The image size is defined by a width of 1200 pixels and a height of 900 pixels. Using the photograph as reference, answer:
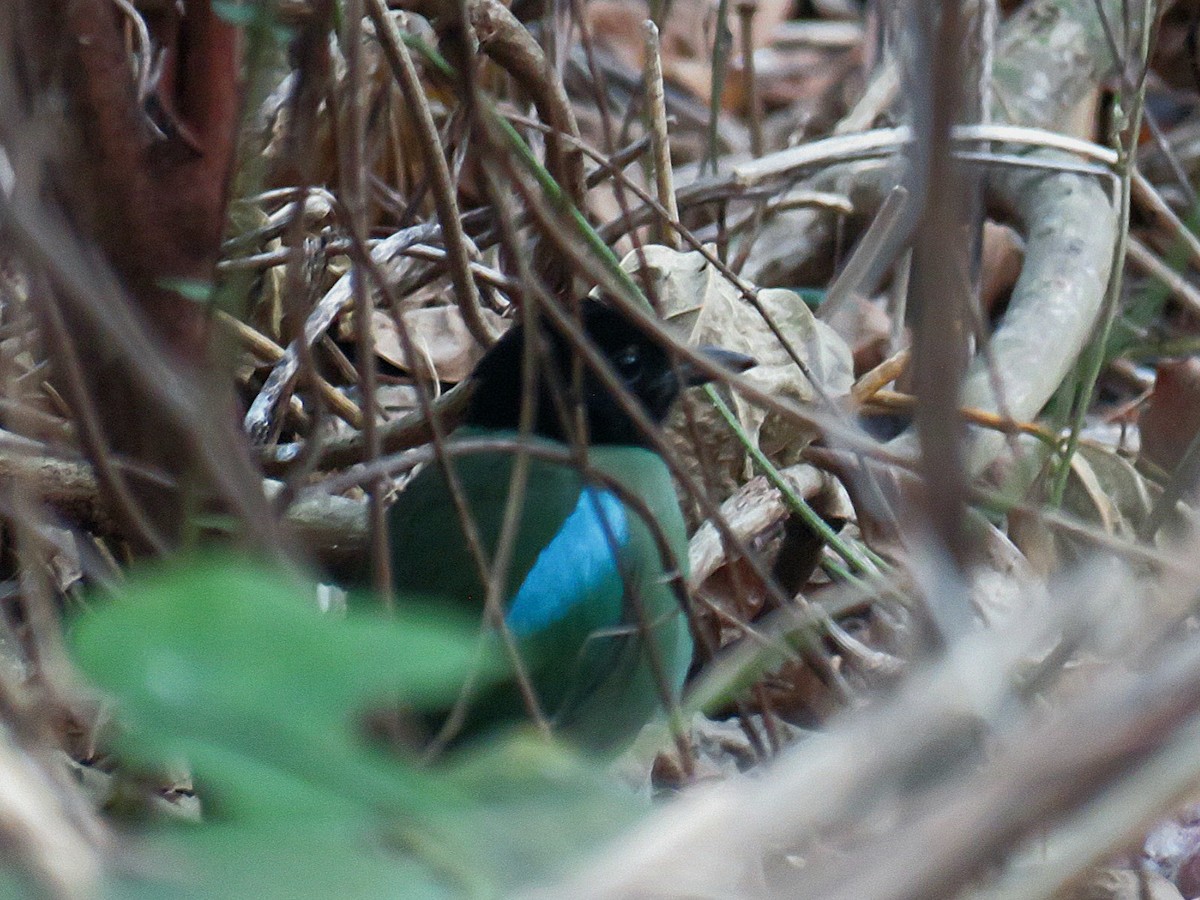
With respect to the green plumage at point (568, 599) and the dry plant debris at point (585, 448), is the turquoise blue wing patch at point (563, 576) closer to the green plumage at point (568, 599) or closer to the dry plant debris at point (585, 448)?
the green plumage at point (568, 599)

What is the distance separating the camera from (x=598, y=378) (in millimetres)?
3336

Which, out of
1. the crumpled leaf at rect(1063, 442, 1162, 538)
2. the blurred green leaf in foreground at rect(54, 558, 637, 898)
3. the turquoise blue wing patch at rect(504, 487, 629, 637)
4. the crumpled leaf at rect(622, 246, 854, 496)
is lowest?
the crumpled leaf at rect(1063, 442, 1162, 538)

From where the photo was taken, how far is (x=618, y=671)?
3021mm

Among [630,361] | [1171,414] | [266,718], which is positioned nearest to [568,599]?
[630,361]

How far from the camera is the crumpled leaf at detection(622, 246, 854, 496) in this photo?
3422 millimetres

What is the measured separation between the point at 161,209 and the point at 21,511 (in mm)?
1342

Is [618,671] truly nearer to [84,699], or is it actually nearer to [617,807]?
[84,699]

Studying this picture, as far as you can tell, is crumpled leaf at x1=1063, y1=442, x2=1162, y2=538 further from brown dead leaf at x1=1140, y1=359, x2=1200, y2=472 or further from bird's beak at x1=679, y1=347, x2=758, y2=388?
bird's beak at x1=679, y1=347, x2=758, y2=388

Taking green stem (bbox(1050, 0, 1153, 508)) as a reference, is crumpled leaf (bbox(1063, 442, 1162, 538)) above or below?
below

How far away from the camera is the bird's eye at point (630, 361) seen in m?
3.53

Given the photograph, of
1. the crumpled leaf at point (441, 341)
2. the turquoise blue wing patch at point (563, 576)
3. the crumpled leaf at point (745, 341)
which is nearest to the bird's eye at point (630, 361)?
the crumpled leaf at point (745, 341)

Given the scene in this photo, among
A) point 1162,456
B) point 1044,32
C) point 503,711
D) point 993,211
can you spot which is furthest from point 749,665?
point 1044,32

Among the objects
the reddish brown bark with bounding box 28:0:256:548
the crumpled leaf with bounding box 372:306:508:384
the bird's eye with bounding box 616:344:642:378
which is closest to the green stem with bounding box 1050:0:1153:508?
the bird's eye with bounding box 616:344:642:378

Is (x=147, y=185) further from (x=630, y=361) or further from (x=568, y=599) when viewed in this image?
(x=630, y=361)
